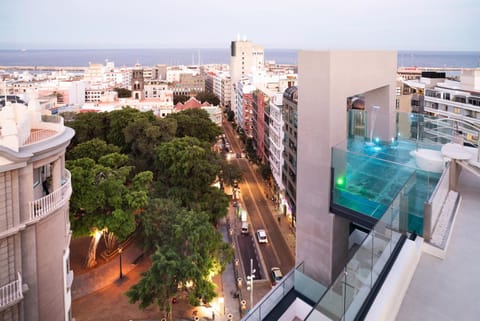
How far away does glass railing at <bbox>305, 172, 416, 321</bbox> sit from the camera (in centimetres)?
473

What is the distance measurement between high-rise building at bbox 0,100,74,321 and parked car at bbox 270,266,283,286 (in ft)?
40.7

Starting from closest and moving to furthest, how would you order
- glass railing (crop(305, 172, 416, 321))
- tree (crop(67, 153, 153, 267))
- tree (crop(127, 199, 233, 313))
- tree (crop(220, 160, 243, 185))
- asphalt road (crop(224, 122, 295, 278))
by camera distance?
glass railing (crop(305, 172, 416, 321))
tree (crop(127, 199, 233, 313))
tree (crop(67, 153, 153, 267))
asphalt road (crop(224, 122, 295, 278))
tree (crop(220, 160, 243, 185))

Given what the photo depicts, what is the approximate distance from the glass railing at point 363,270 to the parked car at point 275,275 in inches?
643

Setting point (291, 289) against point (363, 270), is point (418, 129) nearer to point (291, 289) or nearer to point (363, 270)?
point (291, 289)

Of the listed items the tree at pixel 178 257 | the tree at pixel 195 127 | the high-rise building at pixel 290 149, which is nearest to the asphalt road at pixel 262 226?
the high-rise building at pixel 290 149

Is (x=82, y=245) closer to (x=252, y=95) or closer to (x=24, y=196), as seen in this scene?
(x=24, y=196)

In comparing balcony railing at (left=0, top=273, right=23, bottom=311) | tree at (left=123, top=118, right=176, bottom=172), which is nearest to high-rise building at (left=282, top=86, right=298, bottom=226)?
tree at (left=123, top=118, right=176, bottom=172)

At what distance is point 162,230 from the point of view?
58.9 feet

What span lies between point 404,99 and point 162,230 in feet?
127

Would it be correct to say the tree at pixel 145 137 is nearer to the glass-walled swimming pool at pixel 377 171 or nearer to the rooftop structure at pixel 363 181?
the rooftop structure at pixel 363 181

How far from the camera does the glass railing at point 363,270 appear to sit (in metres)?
4.73

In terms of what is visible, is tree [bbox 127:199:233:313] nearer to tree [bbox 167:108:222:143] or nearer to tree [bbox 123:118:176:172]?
tree [bbox 123:118:176:172]

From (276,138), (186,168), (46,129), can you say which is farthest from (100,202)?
(276,138)

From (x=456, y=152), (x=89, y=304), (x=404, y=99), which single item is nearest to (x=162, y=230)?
(x=89, y=304)
